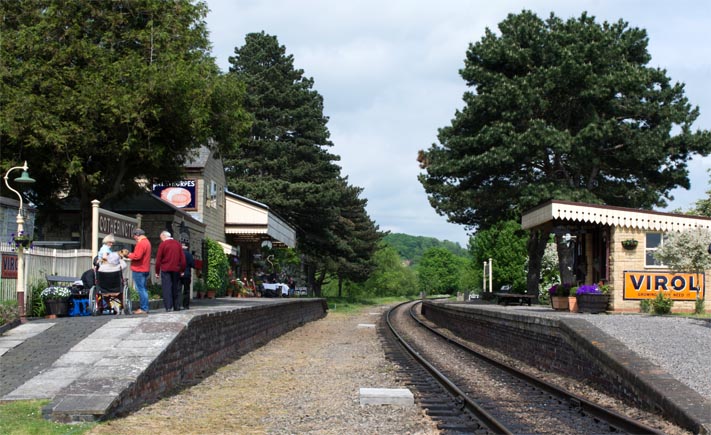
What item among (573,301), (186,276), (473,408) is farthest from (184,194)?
(473,408)

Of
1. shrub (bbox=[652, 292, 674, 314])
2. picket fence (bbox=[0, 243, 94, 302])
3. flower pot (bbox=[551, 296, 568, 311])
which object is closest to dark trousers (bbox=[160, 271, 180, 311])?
picket fence (bbox=[0, 243, 94, 302])

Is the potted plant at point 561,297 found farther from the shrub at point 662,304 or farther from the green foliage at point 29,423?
the green foliage at point 29,423

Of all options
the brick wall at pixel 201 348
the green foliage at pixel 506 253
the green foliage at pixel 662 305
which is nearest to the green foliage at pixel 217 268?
the brick wall at pixel 201 348

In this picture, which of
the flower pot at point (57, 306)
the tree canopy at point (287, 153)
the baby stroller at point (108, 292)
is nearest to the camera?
the flower pot at point (57, 306)

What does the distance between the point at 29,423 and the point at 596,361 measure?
7.43 metres

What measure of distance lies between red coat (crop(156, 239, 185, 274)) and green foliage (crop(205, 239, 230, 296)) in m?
15.1

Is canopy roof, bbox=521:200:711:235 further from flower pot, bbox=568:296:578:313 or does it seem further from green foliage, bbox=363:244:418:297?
green foliage, bbox=363:244:418:297

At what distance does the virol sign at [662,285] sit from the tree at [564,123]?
10652mm

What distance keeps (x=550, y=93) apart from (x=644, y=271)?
13.5 metres

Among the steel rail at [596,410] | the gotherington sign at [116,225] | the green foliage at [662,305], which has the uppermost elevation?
the gotherington sign at [116,225]

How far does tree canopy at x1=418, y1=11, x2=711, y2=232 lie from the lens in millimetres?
31344

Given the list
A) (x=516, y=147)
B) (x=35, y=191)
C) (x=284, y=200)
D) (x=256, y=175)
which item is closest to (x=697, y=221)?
(x=516, y=147)

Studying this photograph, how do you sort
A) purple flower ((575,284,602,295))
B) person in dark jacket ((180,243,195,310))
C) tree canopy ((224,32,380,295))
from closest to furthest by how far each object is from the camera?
person in dark jacket ((180,243,195,310))
purple flower ((575,284,602,295))
tree canopy ((224,32,380,295))

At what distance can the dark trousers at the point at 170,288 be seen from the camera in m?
15.1
